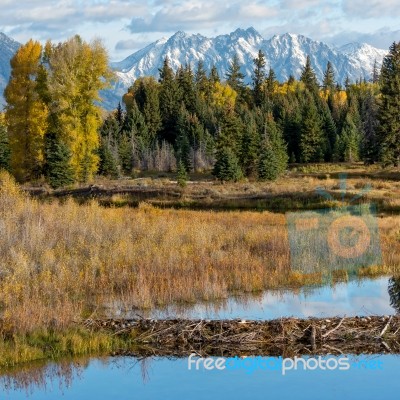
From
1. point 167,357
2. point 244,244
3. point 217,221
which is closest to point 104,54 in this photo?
point 217,221

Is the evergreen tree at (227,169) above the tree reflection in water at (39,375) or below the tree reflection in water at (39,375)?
above

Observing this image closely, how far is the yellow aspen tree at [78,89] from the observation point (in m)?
42.8

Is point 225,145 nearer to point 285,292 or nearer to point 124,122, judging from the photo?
point 124,122

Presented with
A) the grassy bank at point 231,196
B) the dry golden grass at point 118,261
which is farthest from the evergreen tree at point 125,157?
the dry golden grass at point 118,261

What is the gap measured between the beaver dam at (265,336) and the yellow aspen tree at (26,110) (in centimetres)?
3292

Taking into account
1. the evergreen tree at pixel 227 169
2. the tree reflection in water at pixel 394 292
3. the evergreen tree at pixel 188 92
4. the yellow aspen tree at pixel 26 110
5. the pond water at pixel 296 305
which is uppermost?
the evergreen tree at pixel 188 92

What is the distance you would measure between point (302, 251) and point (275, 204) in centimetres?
1708

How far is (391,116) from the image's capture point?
59.0 meters

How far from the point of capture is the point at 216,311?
13891 millimetres

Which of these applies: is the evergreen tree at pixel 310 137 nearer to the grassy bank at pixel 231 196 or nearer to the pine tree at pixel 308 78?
the pine tree at pixel 308 78

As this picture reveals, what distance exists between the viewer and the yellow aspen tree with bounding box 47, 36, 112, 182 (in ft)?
140

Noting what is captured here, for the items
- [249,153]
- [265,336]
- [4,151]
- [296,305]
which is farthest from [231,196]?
[265,336]

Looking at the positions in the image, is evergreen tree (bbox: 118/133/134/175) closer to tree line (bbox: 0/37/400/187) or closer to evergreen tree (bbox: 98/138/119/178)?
tree line (bbox: 0/37/400/187)

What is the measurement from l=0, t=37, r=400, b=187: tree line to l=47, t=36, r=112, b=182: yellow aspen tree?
0.06 metres
